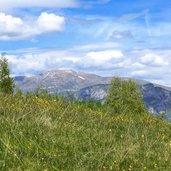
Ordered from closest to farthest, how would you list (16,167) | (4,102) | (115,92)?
(16,167), (4,102), (115,92)

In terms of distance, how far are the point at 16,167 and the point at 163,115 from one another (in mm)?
11391

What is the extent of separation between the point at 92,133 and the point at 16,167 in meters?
3.35

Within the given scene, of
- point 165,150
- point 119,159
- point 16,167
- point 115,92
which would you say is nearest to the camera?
point 16,167

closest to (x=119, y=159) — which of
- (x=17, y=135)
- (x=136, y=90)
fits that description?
(x=17, y=135)

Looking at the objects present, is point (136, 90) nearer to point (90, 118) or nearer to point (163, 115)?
point (163, 115)

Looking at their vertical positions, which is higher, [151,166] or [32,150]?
[32,150]

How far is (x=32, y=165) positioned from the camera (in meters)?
6.95

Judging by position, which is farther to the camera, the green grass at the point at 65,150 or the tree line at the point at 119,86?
the tree line at the point at 119,86

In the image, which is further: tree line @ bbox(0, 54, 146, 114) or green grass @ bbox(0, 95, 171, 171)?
tree line @ bbox(0, 54, 146, 114)

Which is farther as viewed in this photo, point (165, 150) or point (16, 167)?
point (165, 150)

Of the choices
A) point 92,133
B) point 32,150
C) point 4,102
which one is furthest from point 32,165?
point 4,102

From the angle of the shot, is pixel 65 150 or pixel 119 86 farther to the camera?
pixel 119 86

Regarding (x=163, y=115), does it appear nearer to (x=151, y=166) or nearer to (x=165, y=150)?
(x=165, y=150)

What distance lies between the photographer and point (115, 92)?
71812 millimetres
